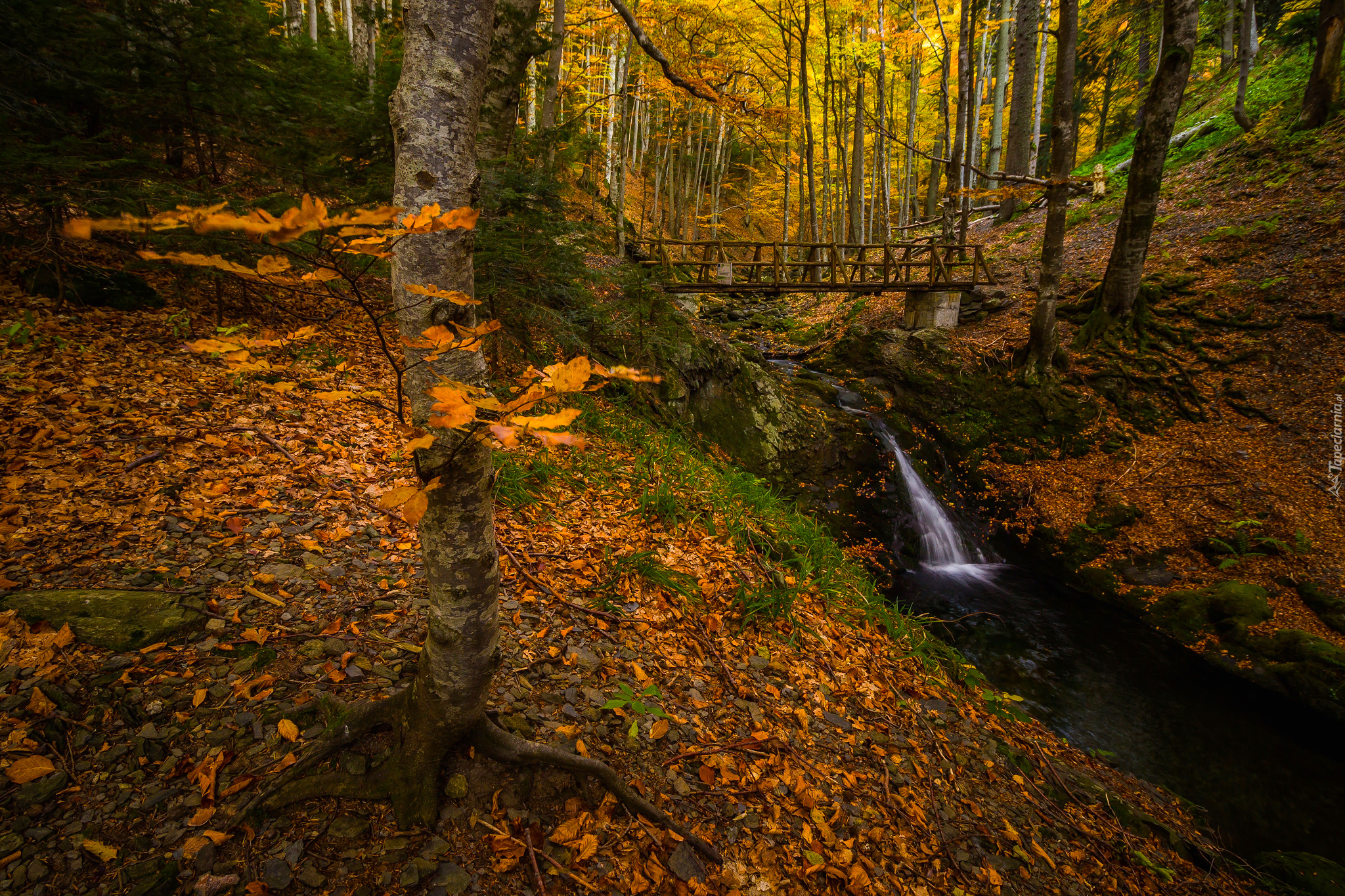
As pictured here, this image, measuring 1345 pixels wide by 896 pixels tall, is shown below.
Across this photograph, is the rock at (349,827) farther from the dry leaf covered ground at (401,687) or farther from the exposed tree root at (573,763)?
the exposed tree root at (573,763)

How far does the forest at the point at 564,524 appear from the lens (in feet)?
5.45

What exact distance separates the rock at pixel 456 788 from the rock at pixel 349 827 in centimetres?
26

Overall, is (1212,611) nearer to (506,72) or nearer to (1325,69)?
(506,72)

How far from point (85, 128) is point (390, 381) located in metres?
2.72

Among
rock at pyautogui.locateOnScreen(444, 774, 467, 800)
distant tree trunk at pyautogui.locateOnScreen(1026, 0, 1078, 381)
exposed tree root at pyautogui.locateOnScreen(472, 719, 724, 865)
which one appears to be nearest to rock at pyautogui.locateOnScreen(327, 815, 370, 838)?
rock at pyautogui.locateOnScreen(444, 774, 467, 800)

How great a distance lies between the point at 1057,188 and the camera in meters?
8.35

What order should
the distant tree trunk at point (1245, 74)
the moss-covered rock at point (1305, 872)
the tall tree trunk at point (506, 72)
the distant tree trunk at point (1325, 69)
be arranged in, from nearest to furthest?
the moss-covered rock at point (1305, 872)
the tall tree trunk at point (506, 72)
the distant tree trunk at point (1325, 69)
the distant tree trunk at point (1245, 74)

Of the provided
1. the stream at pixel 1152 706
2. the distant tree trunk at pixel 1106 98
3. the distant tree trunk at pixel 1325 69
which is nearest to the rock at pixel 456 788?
the stream at pixel 1152 706

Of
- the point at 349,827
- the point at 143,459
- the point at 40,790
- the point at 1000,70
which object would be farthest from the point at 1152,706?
the point at 1000,70

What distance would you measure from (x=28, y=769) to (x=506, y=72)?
240 inches

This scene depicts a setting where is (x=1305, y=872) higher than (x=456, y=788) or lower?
lower

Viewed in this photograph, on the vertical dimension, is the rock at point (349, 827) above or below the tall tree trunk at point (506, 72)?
below

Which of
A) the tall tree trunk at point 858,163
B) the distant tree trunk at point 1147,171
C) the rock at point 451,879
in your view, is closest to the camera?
the rock at point 451,879

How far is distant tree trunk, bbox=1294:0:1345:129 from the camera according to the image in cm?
980
